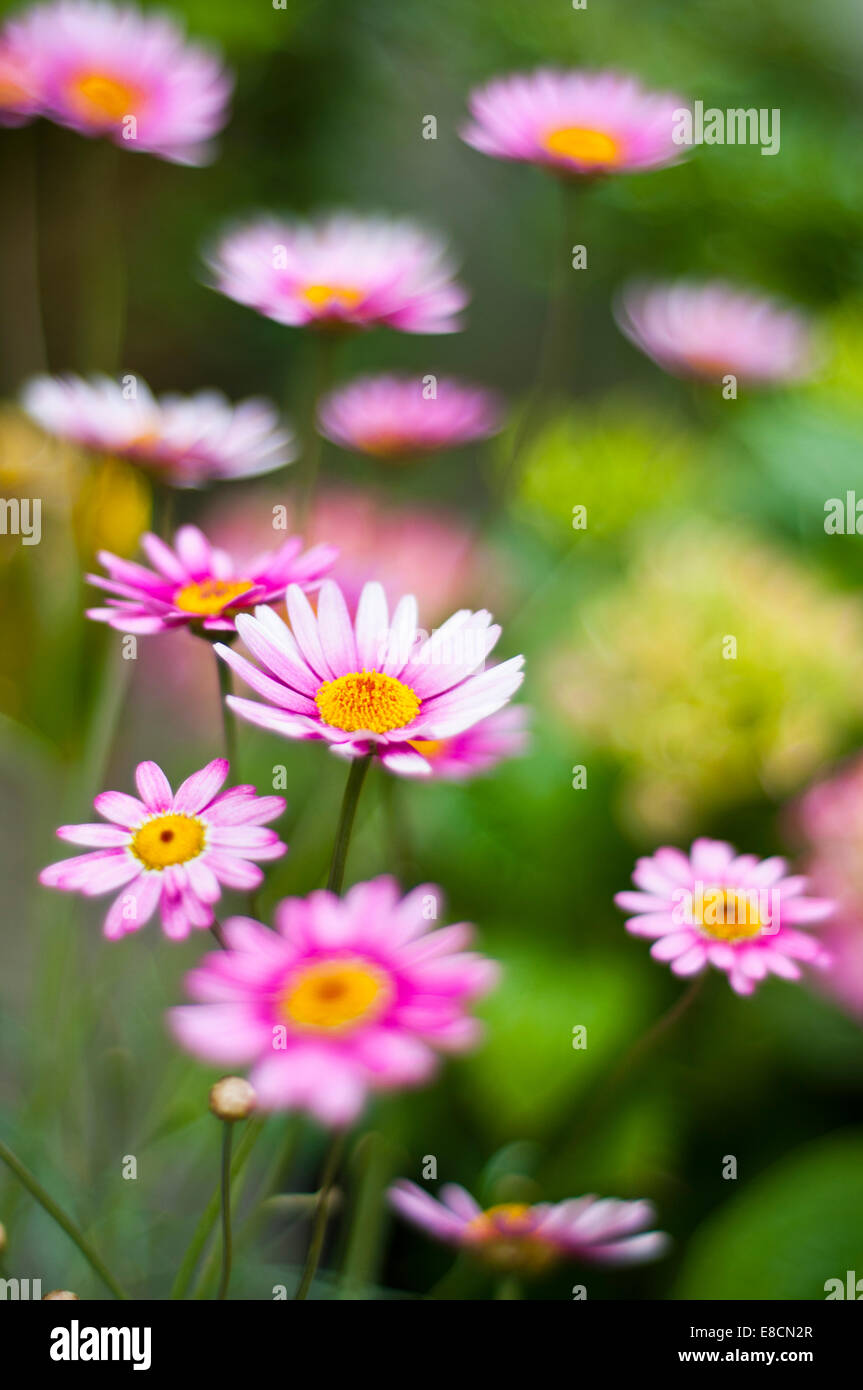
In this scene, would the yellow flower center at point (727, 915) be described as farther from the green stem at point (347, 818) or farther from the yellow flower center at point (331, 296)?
the yellow flower center at point (331, 296)

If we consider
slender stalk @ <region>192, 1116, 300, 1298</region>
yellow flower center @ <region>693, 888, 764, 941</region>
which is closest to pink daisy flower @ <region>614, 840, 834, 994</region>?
yellow flower center @ <region>693, 888, 764, 941</region>

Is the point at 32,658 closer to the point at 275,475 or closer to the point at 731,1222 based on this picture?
the point at 275,475

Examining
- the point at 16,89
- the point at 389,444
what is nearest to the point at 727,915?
the point at 389,444

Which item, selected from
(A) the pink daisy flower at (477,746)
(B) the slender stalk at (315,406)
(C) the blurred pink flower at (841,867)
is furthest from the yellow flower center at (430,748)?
(C) the blurred pink flower at (841,867)

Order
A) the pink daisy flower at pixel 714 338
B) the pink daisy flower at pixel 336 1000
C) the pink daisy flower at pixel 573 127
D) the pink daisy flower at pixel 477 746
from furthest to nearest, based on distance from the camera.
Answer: the pink daisy flower at pixel 714 338 < the pink daisy flower at pixel 573 127 < the pink daisy flower at pixel 477 746 < the pink daisy flower at pixel 336 1000

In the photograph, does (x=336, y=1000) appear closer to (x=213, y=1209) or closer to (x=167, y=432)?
(x=213, y=1209)

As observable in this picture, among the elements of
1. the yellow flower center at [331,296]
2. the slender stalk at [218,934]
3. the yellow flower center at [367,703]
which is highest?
the yellow flower center at [331,296]

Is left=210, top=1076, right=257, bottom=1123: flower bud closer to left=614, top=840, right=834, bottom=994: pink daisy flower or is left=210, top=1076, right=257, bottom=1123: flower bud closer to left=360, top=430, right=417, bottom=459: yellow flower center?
left=614, top=840, right=834, bottom=994: pink daisy flower
